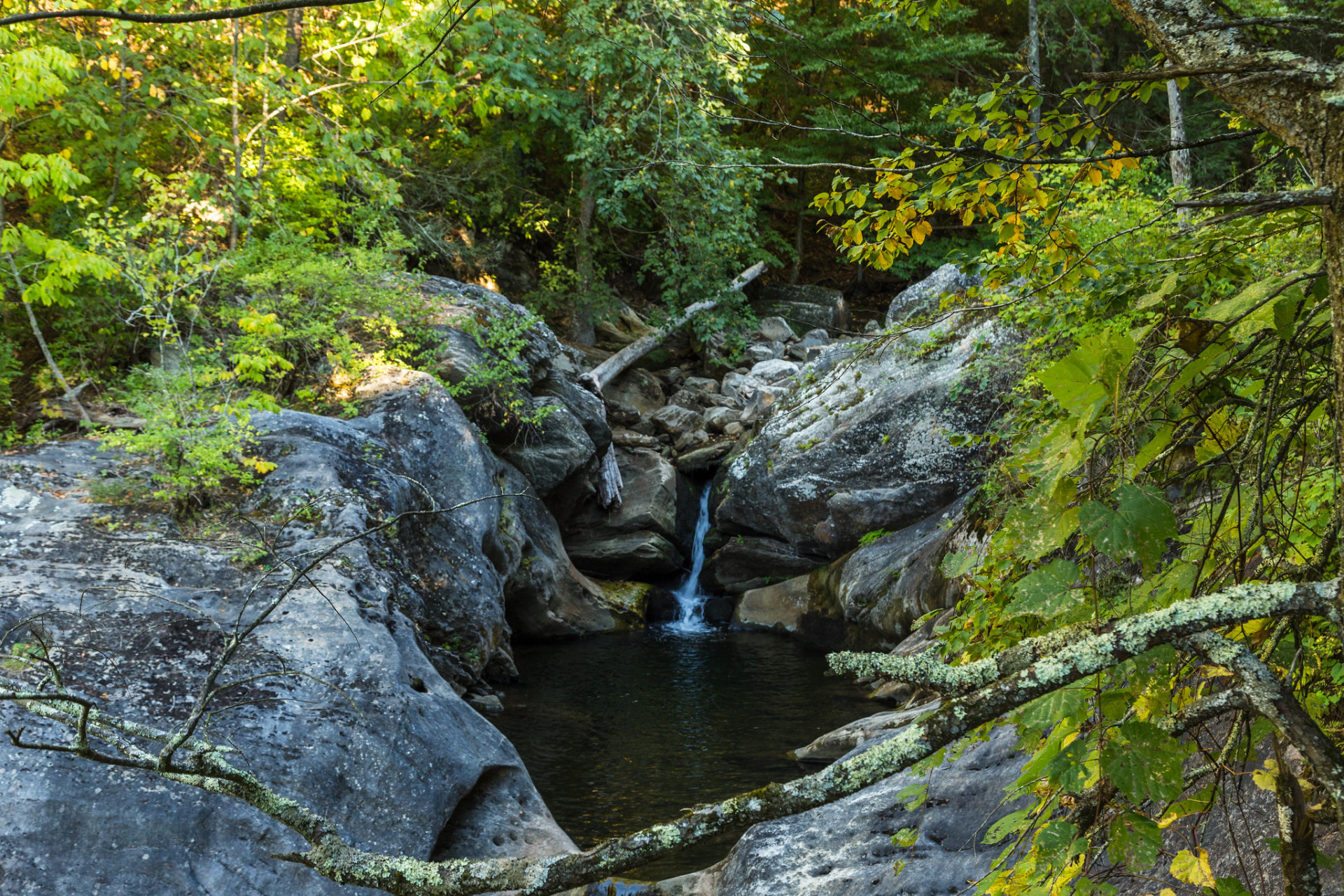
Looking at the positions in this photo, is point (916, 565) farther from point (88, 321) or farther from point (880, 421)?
point (88, 321)

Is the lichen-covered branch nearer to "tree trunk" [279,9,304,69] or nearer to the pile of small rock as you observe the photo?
"tree trunk" [279,9,304,69]

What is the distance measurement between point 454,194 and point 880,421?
9423mm

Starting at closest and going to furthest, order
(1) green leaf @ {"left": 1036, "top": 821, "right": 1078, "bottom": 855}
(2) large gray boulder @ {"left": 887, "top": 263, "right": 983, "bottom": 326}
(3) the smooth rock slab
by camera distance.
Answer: (1) green leaf @ {"left": 1036, "top": 821, "right": 1078, "bottom": 855} < (2) large gray boulder @ {"left": 887, "top": 263, "right": 983, "bottom": 326} < (3) the smooth rock slab

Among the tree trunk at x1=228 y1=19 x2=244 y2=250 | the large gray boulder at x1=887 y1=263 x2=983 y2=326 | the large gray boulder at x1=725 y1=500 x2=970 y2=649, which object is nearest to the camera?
the tree trunk at x1=228 y1=19 x2=244 y2=250

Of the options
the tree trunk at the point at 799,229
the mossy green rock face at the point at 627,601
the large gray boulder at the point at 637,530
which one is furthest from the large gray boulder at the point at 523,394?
the tree trunk at the point at 799,229

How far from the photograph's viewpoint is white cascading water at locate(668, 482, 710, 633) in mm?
13117

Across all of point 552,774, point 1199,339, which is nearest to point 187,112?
point 552,774

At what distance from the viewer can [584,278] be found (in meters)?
17.7

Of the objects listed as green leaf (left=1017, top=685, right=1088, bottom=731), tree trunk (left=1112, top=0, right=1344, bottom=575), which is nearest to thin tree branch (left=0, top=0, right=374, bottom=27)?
tree trunk (left=1112, top=0, right=1344, bottom=575)

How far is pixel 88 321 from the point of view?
912 cm

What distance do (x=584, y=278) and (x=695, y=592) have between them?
7311 mm

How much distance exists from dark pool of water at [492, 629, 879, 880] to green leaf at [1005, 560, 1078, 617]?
4291 mm

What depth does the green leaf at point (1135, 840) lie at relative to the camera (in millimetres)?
1385

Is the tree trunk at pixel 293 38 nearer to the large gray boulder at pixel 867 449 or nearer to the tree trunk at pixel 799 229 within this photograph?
the large gray boulder at pixel 867 449
